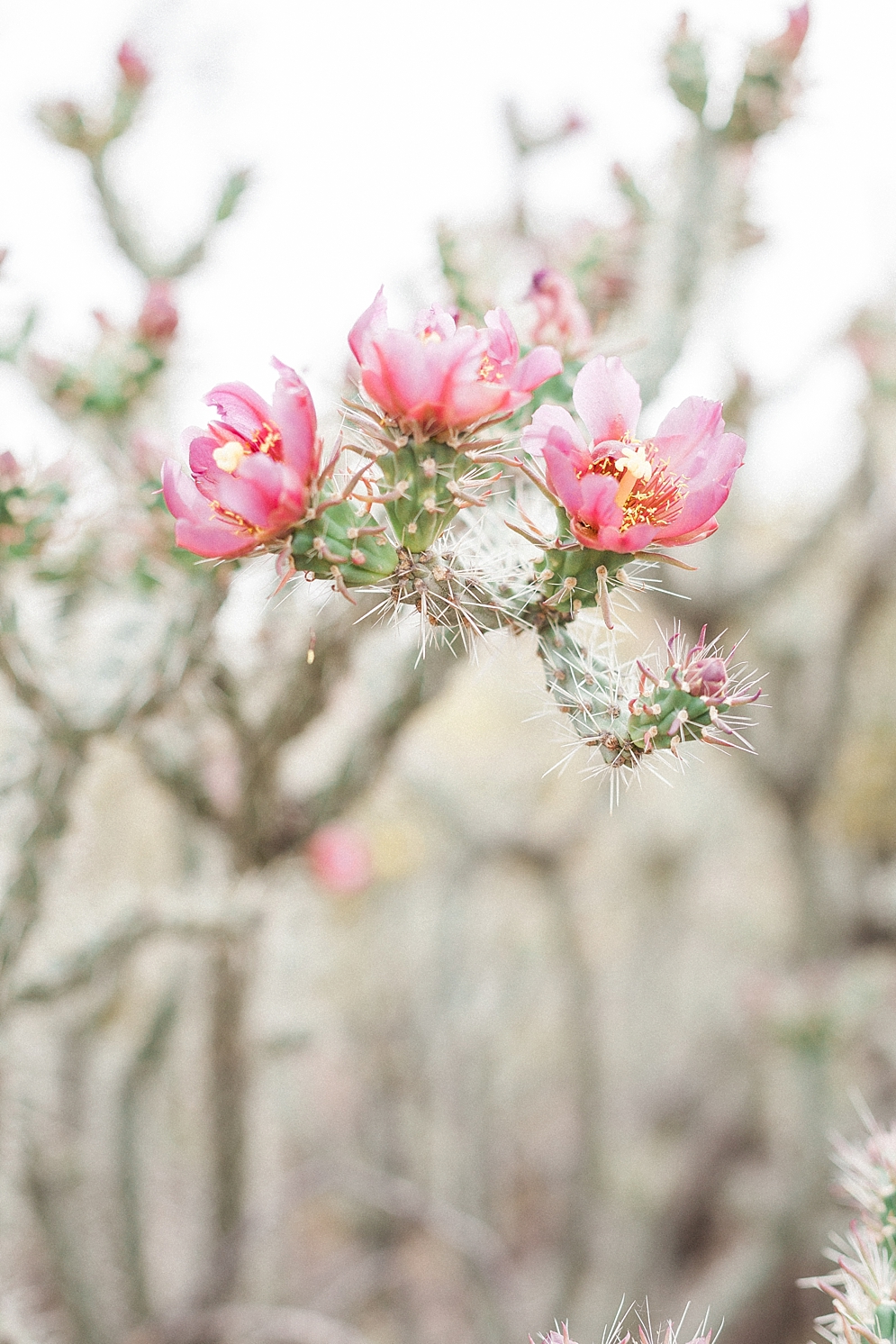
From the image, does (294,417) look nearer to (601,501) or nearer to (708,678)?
(601,501)

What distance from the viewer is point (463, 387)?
0.91 meters

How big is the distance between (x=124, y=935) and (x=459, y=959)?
2.62 meters

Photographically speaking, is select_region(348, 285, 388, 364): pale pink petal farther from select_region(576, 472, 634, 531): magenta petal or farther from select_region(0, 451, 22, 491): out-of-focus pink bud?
select_region(0, 451, 22, 491): out-of-focus pink bud

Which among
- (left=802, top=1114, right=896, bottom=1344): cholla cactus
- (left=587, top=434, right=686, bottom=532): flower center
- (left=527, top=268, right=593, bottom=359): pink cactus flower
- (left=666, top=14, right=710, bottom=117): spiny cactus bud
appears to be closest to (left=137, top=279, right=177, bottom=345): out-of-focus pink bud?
(left=527, top=268, right=593, bottom=359): pink cactus flower

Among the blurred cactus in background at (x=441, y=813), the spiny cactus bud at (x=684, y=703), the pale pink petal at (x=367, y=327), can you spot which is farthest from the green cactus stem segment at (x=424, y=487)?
the spiny cactus bud at (x=684, y=703)

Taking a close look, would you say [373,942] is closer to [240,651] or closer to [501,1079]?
[501,1079]

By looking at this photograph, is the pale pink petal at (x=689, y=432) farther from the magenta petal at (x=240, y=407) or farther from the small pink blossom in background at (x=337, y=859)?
the small pink blossom in background at (x=337, y=859)

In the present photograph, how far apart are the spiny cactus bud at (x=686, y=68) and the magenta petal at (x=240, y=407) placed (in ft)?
5.04

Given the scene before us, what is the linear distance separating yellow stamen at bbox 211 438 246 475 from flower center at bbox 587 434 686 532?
34cm

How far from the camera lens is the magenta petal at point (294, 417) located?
0.90 metres

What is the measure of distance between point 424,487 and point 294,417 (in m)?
0.15

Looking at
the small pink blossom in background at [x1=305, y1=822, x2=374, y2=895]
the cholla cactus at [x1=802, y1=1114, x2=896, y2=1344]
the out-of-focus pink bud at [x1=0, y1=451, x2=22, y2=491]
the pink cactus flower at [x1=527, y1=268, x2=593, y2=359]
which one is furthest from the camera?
the small pink blossom in background at [x1=305, y1=822, x2=374, y2=895]

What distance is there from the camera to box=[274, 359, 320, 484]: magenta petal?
2.96 feet

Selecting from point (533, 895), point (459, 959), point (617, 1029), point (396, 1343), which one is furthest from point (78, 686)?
point (617, 1029)
